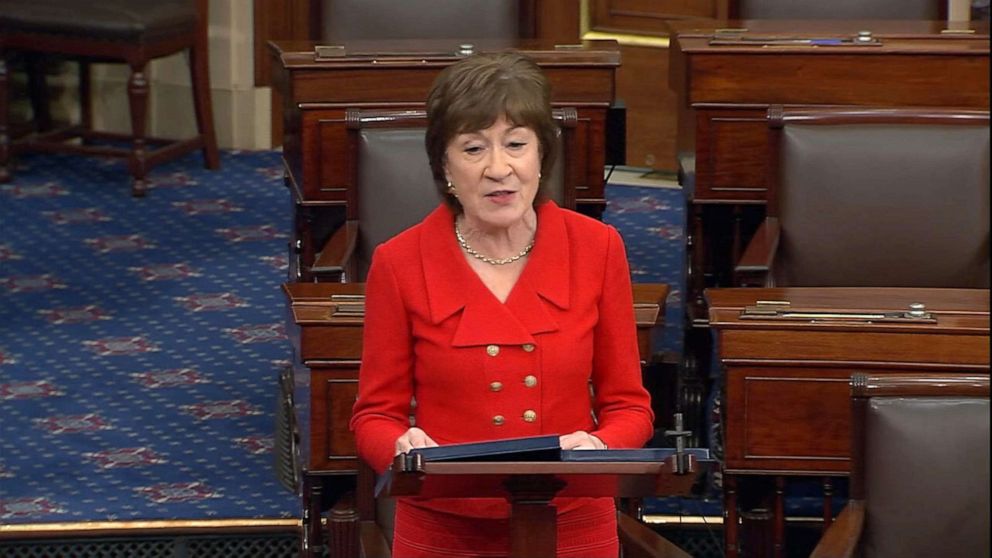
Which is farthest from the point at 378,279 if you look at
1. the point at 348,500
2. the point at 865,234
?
the point at 865,234

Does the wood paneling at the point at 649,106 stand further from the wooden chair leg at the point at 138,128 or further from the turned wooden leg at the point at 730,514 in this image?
the turned wooden leg at the point at 730,514

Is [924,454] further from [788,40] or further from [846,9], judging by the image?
[846,9]

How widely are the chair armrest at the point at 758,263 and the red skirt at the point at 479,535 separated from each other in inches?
56.7

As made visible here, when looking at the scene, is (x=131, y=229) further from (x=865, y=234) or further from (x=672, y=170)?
(x=865, y=234)

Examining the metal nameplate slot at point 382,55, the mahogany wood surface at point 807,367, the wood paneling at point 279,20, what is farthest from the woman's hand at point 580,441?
the wood paneling at point 279,20

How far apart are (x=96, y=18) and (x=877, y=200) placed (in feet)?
11.2

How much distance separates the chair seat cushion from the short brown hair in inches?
166

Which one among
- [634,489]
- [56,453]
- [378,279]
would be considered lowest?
[56,453]

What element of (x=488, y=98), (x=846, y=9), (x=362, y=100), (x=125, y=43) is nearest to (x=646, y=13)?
(x=846, y=9)

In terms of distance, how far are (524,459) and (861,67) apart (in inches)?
103

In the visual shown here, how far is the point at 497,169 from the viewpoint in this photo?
91.4 inches

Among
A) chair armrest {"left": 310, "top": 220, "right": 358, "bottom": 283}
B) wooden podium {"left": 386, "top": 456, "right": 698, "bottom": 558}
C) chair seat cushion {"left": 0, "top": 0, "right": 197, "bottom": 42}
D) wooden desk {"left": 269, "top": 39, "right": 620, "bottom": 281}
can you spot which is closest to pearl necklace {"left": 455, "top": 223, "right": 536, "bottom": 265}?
wooden podium {"left": 386, "top": 456, "right": 698, "bottom": 558}

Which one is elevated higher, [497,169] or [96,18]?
[96,18]

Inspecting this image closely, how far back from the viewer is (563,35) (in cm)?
682
